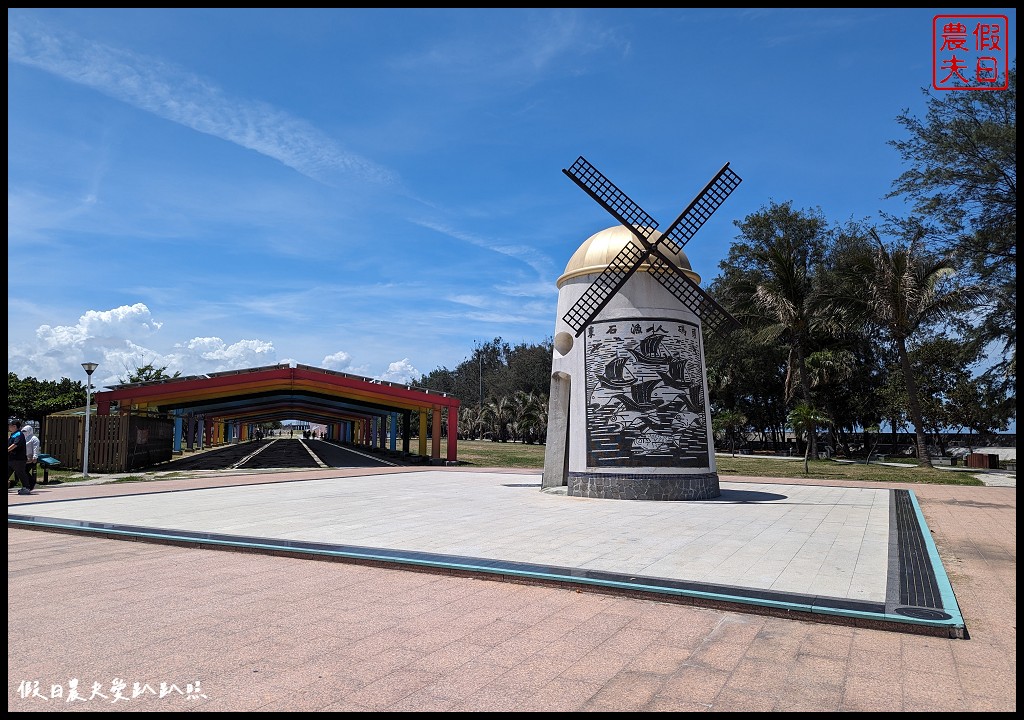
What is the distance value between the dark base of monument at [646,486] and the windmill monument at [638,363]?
0.8 inches

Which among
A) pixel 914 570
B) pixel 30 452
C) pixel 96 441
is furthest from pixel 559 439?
pixel 96 441

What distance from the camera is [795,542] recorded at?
29.2ft

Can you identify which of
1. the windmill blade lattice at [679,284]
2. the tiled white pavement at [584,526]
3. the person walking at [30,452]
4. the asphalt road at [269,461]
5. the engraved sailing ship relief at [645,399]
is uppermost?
the windmill blade lattice at [679,284]

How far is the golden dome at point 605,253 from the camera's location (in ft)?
53.7

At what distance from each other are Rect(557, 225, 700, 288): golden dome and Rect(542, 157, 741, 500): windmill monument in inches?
1.2

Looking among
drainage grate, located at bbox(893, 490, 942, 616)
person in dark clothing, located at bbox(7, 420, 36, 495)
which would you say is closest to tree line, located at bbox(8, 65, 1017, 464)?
drainage grate, located at bbox(893, 490, 942, 616)

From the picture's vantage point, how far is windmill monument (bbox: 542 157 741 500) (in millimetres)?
14891

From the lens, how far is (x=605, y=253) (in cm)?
1652

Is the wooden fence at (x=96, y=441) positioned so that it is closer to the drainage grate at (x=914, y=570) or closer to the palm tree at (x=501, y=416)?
the drainage grate at (x=914, y=570)

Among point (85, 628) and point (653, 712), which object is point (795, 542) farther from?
point (85, 628)

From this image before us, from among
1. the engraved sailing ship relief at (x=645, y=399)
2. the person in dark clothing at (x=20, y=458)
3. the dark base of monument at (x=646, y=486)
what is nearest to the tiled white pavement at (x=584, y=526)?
the dark base of monument at (x=646, y=486)

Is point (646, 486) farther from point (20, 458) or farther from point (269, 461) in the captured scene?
point (269, 461)

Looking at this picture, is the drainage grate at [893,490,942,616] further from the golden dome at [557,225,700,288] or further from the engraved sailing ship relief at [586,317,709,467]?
the golden dome at [557,225,700,288]

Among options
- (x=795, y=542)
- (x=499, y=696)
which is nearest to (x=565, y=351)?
(x=795, y=542)
